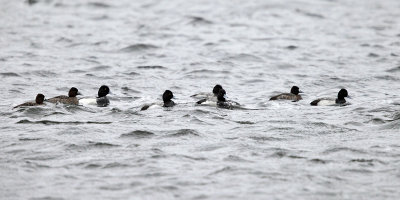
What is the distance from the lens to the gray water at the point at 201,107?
10875 mm

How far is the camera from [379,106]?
15.9m

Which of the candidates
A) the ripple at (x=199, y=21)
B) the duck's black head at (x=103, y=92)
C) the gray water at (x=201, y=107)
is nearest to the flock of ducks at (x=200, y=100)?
the duck's black head at (x=103, y=92)

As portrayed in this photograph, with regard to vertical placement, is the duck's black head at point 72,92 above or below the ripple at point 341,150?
above

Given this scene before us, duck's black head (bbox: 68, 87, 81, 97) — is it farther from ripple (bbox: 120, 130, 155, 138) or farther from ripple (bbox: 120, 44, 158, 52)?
ripple (bbox: 120, 44, 158, 52)

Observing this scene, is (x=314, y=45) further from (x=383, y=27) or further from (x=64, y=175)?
(x=64, y=175)

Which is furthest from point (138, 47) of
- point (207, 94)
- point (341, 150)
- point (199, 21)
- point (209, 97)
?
point (341, 150)

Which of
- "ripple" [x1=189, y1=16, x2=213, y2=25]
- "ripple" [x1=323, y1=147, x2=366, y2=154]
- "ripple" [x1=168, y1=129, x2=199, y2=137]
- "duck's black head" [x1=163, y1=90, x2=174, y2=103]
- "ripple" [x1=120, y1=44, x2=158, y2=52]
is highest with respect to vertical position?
"ripple" [x1=189, y1=16, x2=213, y2=25]

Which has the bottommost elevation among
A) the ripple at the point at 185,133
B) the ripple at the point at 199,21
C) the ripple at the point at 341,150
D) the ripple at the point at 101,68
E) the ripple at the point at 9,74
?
the ripple at the point at 341,150

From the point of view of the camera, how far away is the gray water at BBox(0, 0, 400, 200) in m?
10.9

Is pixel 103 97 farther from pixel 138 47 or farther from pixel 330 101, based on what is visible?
pixel 138 47

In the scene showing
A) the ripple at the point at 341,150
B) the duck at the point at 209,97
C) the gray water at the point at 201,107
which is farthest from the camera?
the duck at the point at 209,97

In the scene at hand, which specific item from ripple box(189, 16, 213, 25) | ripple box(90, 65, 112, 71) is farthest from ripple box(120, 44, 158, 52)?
ripple box(189, 16, 213, 25)

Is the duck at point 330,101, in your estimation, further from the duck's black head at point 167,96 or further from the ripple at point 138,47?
the ripple at point 138,47

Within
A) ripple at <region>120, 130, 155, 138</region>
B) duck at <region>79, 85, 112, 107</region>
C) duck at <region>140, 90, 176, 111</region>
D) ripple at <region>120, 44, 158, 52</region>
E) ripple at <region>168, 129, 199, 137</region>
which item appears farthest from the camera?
ripple at <region>120, 44, 158, 52</region>
